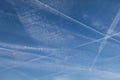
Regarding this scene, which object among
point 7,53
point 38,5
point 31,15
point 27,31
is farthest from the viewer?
point 7,53

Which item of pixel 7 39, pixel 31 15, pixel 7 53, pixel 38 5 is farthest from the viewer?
pixel 7 53

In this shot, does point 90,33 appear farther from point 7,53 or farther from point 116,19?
point 7,53

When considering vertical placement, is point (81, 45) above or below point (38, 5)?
above

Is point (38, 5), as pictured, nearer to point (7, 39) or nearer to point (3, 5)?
point (3, 5)

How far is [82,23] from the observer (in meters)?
6.77

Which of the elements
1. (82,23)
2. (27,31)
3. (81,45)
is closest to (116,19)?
(82,23)

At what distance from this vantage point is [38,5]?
5.87 meters

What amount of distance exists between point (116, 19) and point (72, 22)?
1440 mm

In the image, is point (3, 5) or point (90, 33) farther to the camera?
point (90, 33)

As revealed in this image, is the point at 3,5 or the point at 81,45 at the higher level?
the point at 81,45

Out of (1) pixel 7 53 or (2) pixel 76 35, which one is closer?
(2) pixel 76 35

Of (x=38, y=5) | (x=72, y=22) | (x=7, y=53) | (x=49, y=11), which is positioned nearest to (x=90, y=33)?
(x=72, y=22)

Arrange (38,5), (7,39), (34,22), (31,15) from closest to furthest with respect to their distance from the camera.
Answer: (38,5) → (31,15) → (34,22) → (7,39)

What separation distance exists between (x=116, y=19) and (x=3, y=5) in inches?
141
